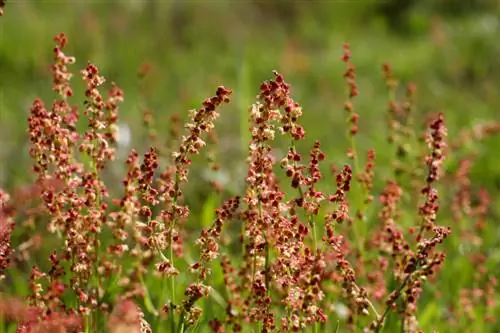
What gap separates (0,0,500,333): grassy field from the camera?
2.65 metres

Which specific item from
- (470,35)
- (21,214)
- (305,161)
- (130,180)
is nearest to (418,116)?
(305,161)

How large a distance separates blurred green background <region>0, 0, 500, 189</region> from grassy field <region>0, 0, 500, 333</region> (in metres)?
0.03

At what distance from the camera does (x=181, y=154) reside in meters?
2.53

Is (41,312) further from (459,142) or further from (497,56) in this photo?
(497,56)

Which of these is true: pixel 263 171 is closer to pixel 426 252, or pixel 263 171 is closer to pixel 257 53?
pixel 426 252

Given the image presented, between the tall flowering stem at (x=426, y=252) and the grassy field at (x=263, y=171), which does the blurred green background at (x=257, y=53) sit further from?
the tall flowering stem at (x=426, y=252)

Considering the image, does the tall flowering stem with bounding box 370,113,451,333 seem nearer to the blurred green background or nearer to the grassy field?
→ the grassy field

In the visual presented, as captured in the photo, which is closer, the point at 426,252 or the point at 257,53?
the point at 426,252

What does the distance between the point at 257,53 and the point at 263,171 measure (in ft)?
25.3

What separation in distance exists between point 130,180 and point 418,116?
5.68 metres

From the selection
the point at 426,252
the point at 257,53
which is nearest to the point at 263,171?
the point at 426,252

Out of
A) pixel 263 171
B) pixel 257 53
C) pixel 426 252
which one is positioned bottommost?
pixel 426 252

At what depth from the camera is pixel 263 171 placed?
103 inches

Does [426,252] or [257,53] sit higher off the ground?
[257,53]
